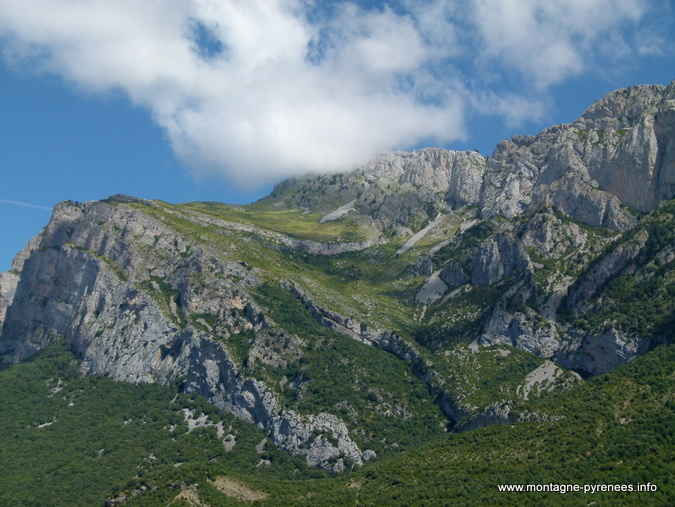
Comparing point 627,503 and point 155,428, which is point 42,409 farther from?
point 627,503

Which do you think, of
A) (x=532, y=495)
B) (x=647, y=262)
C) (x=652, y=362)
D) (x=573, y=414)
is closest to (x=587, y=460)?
(x=532, y=495)

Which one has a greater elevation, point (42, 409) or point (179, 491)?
point (42, 409)

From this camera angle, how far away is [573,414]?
405ft

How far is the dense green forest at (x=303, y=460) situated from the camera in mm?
101125

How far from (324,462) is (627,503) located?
88.7 metres

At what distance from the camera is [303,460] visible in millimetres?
165875

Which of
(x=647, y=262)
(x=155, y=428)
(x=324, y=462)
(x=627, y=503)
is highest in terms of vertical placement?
(x=647, y=262)

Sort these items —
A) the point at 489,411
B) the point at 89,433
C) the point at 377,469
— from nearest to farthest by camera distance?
the point at 377,469
the point at 489,411
the point at 89,433

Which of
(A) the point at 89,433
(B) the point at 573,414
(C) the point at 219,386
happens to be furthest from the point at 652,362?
(A) the point at 89,433

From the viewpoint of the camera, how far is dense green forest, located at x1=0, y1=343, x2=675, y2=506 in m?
101

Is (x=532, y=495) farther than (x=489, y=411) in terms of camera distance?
Result: No

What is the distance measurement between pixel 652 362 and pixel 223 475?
275ft

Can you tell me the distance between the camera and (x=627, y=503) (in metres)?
86.6

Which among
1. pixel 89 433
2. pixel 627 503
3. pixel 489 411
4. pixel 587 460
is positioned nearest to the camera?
pixel 627 503
